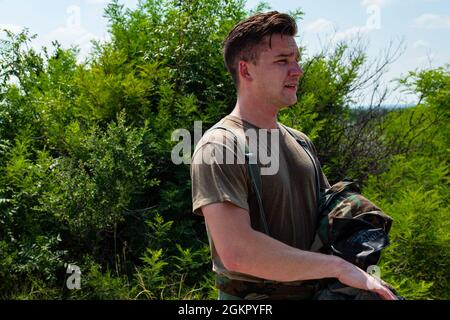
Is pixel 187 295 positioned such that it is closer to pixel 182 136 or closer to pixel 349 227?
pixel 182 136

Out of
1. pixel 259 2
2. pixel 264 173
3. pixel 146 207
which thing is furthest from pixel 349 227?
pixel 259 2

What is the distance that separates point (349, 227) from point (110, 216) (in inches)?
133

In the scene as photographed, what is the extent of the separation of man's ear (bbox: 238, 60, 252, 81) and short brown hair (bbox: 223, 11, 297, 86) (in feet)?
0.06

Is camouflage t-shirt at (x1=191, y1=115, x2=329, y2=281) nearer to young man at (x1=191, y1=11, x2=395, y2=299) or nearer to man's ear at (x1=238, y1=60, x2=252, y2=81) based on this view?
young man at (x1=191, y1=11, x2=395, y2=299)

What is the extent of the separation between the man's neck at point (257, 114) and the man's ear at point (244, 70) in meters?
0.10

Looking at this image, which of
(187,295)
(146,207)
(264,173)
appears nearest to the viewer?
(264,173)

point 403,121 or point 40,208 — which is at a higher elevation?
point 403,121

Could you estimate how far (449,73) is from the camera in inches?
317

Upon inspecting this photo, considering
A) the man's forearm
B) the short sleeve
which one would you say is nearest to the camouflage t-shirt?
the short sleeve

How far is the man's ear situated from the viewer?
8.14 feet

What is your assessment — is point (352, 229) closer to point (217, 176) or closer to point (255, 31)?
point (217, 176)

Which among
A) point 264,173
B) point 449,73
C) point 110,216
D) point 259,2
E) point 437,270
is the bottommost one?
point 437,270

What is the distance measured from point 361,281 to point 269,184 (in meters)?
0.48

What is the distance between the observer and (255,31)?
97.3 inches
